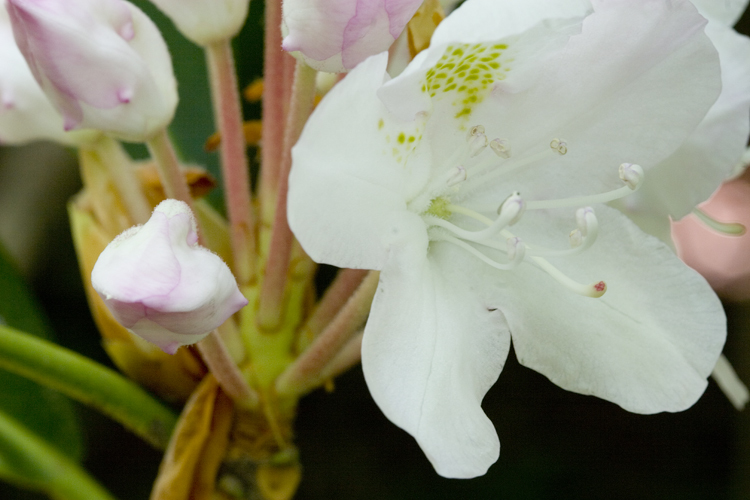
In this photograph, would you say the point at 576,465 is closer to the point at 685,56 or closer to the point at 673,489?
the point at 673,489

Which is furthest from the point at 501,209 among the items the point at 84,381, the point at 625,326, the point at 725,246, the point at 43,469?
the point at 725,246

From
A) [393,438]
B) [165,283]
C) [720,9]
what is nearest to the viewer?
[165,283]

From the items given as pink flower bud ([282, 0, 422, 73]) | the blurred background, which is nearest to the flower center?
pink flower bud ([282, 0, 422, 73])

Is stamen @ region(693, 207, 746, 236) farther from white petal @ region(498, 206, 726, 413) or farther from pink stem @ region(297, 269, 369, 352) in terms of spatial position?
pink stem @ region(297, 269, 369, 352)

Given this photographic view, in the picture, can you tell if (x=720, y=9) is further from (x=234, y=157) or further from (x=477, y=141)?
(x=234, y=157)

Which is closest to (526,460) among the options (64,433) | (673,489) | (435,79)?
(673,489)
